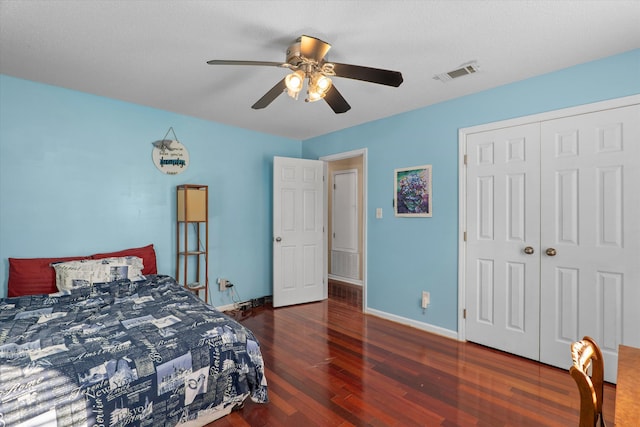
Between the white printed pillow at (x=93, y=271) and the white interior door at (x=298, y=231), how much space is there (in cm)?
175

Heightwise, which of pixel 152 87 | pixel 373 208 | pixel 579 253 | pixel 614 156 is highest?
pixel 152 87

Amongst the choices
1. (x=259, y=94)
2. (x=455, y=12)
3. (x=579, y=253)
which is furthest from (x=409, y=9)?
(x=579, y=253)

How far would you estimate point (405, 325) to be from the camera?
11.7 feet

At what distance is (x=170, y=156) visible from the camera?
12.0 feet

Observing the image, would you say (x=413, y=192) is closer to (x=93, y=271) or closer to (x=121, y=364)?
(x=121, y=364)

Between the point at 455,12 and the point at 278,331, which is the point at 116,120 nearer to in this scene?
the point at 278,331

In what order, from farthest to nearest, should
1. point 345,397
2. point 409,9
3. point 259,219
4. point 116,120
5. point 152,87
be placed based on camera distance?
point 259,219
point 116,120
point 152,87
point 345,397
point 409,9

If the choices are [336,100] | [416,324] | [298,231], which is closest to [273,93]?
[336,100]

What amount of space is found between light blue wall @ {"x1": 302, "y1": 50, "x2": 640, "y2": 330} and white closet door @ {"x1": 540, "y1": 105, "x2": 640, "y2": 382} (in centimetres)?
25

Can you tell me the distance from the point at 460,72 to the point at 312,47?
1.42 metres

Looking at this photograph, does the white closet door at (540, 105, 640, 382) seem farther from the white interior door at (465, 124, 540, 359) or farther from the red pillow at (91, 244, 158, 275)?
the red pillow at (91, 244, 158, 275)

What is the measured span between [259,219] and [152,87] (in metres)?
2.10

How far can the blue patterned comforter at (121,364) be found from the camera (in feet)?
4.64

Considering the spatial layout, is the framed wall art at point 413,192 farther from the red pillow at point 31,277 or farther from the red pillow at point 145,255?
the red pillow at point 31,277
